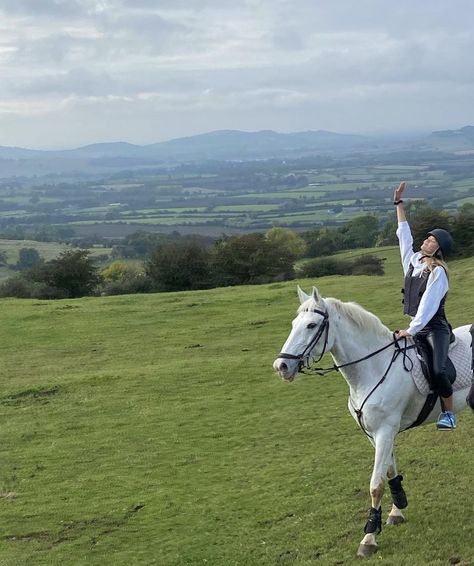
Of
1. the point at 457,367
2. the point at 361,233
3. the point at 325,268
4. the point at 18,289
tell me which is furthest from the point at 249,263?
the point at 457,367

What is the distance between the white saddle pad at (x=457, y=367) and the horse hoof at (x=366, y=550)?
2098 mm

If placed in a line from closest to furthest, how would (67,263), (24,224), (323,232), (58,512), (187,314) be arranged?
(58,512), (187,314), (67,263), (323,232), (24,224)

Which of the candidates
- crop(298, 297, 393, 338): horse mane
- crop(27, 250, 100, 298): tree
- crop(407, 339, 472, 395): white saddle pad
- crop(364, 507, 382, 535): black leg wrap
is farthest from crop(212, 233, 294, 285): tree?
crop(364, 507, 382, 535): black leg wrap

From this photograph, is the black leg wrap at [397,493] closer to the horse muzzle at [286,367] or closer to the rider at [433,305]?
the rider at [433,305]

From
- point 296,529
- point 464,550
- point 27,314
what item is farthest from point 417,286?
point 27,314

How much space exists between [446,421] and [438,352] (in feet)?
3.09

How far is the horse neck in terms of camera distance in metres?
8.70

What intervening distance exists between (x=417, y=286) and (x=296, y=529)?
13.1ft

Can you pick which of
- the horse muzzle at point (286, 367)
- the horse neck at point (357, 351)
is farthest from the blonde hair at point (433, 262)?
the horse muzzle at point (286, 367)

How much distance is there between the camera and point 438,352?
29.2ft

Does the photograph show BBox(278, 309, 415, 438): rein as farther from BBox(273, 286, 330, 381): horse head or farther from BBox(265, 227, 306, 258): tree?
BBox(265, 227, 306, 258): tree

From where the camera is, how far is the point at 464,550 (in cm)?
834

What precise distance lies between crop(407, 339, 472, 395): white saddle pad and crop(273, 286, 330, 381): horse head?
136 cm

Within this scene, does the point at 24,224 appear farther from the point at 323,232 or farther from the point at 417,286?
the point at 417,286
